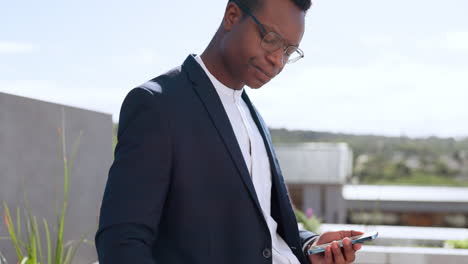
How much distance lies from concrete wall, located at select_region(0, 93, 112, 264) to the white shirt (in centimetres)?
179

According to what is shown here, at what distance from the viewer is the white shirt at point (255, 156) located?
1.50 metres

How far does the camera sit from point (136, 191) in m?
1.25

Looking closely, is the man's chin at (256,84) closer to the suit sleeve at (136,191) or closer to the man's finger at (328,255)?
the suit sleeve at (136,191)

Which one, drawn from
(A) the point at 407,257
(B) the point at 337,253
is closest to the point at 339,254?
(B) the point at 337,253

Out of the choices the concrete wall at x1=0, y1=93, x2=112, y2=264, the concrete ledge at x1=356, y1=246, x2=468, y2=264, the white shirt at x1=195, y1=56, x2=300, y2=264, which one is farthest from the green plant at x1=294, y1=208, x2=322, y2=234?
the white shirt at x1=195, y1=56, x2=300, y2=264

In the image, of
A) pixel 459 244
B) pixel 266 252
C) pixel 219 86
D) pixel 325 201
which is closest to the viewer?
pixel 266 252

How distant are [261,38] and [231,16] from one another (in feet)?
0.31

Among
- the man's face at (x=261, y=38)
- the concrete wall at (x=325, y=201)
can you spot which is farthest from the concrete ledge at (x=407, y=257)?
the concrete wall at (x=325, y=201)

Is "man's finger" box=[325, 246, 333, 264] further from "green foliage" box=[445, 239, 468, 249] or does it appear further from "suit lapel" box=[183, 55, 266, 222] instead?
"green foliage" box=[445, 239, 468, 249]

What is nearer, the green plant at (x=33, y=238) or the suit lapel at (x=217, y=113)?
the suit lapel at (x=217, y=113)

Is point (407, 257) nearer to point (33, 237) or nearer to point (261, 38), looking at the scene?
point (33, 237)

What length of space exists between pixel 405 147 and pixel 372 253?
57.6 meters

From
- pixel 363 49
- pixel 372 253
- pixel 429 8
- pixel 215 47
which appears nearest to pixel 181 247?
pixel 215 47

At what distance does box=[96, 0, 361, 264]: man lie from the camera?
1255 millimetres
